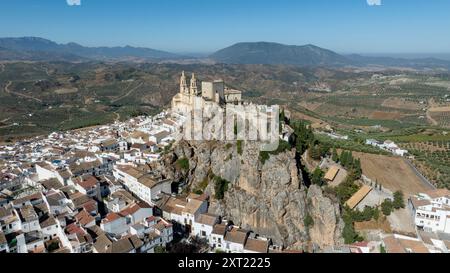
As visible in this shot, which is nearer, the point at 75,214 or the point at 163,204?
the point at 75,214

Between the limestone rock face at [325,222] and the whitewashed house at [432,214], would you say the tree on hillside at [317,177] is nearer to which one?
the limestone rock face at [325,222]

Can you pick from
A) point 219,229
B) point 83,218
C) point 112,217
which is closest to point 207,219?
point 219,229

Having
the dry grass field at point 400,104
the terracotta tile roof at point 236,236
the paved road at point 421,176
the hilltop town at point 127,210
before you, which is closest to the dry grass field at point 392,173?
the paved road at point 421,176

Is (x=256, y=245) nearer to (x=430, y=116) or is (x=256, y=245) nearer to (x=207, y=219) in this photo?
(x=207, y=219)

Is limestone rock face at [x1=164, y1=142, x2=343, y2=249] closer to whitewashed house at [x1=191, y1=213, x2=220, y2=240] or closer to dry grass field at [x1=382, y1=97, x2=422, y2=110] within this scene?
whitewashed house at [x1=191, y1=213, x2=220, y2=240]

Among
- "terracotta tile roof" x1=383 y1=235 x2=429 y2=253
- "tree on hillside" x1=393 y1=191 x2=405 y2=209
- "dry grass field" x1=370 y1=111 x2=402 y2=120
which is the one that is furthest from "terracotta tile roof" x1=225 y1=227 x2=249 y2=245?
"dry grass field" x1=370 y1=111 x2=402 y2=120
